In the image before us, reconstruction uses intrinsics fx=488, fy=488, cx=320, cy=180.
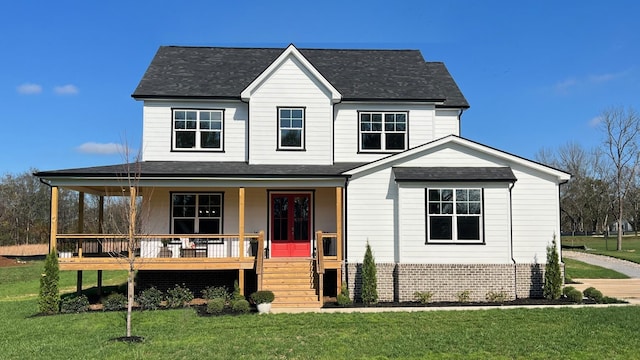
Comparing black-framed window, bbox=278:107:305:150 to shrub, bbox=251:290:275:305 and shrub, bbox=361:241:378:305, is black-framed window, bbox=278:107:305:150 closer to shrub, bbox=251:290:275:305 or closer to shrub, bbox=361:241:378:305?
shrub, bbox=361:241:378:305

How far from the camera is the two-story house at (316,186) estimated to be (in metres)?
15.7

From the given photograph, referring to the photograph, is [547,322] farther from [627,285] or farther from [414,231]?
[627,285]

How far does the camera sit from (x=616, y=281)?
2200 cm

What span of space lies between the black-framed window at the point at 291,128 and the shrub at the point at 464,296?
766cm

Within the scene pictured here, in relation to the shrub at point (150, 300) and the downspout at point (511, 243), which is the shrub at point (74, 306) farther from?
the downspout at point (511, 243)

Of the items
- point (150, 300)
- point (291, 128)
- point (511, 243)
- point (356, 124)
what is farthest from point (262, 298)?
point (511, 243)

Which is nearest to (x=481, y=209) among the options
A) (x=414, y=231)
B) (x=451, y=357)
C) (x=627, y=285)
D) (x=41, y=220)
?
(x=414, y=231)

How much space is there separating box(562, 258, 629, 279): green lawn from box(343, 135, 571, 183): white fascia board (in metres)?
8.84

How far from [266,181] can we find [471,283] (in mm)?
7395

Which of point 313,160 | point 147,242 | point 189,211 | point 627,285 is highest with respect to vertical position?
point 313,160

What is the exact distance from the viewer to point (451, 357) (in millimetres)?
8891

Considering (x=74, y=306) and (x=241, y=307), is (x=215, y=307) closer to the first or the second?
(x=241, y=307)

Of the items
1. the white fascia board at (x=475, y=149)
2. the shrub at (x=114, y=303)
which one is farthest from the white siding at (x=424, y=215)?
the shrub at (x=114, y=303)

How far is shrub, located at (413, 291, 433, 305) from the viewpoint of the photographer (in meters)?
15.4
